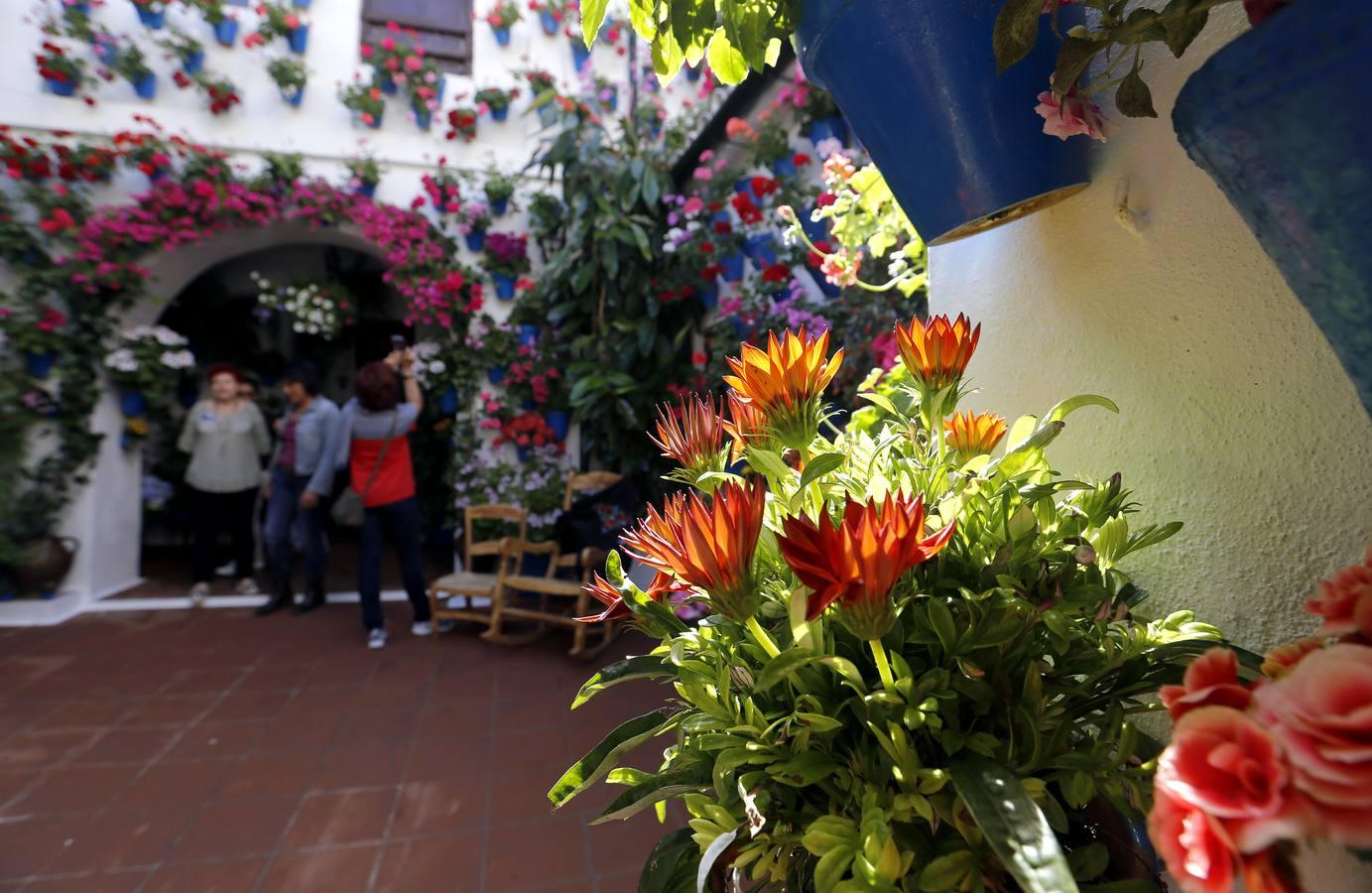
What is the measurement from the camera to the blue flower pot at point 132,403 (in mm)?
4629

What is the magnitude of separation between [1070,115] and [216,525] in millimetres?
5656

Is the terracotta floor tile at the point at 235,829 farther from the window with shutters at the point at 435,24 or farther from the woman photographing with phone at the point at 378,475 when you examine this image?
the window with shutters at the point at 435,24

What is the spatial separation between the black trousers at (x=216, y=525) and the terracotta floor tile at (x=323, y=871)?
342cm

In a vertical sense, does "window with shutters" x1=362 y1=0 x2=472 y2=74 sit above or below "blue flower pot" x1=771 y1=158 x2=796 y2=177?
above

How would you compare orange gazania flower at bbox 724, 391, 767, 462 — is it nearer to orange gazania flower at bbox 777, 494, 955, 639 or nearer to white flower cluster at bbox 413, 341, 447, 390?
orange gazania flower at bbox 777, 494, 955, 639

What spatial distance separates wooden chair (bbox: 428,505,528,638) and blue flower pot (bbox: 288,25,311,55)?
3327 millimetres

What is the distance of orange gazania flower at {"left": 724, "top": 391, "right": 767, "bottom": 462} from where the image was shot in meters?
0.66

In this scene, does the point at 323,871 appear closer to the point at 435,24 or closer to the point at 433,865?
the point at 433,865

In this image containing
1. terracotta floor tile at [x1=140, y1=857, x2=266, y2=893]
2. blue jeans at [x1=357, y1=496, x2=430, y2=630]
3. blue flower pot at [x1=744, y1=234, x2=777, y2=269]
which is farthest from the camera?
blue jeans at [x1=357, y1=496, x2=430, y2=630]

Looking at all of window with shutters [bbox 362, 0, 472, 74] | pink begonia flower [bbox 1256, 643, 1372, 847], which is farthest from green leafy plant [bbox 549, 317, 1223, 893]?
window with shutters [bbox 362, 0, 472, 74]

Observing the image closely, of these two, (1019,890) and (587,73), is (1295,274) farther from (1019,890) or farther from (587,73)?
(587,73)

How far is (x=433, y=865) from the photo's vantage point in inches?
79.4

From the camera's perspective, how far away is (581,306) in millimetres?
4586

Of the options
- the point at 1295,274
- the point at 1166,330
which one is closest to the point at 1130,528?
A: the point at 1166,330
